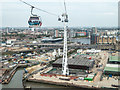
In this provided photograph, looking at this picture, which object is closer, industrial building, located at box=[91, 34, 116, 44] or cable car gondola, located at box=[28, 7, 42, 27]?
cable car gondola, located at box=[28, 7, 42, 27]

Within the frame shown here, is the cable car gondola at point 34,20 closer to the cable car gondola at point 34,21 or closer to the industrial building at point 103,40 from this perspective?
the cable car gondola at point 34,21

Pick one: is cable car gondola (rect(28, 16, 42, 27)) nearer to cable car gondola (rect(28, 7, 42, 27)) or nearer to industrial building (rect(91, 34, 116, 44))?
cable car gondola (rect(28, 7, 42, 27))

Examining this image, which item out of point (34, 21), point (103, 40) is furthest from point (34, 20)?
point (103, 40)

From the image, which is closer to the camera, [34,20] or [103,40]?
[34,20]

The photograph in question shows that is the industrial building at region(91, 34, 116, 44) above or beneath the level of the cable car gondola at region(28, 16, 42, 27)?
beneath

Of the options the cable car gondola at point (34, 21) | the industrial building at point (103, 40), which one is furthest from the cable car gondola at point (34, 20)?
the industrial building at point (103, 40)

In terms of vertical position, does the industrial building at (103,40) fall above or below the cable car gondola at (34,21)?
below

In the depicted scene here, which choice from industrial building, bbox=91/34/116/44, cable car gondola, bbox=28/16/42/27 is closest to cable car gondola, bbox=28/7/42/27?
cable car gondola, bbox=28/16/42/27

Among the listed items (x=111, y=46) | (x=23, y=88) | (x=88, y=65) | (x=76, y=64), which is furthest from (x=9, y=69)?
(x=111, y=46)

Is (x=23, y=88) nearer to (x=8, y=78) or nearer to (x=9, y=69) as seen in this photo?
(x=8, y=78)

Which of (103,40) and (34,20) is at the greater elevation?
(34,20)

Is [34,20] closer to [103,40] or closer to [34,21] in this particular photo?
[34,21]

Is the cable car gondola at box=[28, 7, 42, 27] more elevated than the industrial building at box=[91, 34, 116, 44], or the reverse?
the cable car gondola at box=[28, 7, 42, 27]
